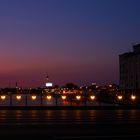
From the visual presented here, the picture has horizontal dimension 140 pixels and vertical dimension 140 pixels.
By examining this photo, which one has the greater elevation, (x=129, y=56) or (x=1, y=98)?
(x=129, y=56)

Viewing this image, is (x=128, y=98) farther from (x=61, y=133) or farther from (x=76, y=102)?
(x=61, y=133)

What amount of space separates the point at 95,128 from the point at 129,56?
132078mm

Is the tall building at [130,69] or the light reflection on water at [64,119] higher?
the tall building at [130,69]

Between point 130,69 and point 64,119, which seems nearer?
point 64,119

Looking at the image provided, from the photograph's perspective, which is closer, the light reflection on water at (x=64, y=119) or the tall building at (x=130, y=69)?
the light reflection on water at (x=64, y=119)

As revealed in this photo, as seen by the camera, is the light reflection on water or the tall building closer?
the light reflection on water

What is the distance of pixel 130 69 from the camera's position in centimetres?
14638

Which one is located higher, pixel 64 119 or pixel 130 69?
pixel 130 69

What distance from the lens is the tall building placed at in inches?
5507

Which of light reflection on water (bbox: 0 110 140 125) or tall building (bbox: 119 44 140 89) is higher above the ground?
tall building (bbox: 119 44 140 89)

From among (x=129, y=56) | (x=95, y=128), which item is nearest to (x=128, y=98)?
(x=95, y=128)

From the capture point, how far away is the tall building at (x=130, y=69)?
5507 inches

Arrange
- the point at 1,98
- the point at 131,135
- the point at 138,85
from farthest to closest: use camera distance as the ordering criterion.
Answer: the point at 138,85
the point at 1,98
the point at 131,135

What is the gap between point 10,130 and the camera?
774 inches
